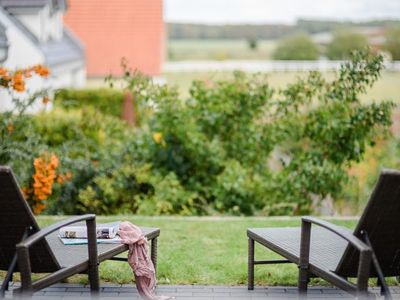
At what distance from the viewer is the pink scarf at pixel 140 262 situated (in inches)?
181

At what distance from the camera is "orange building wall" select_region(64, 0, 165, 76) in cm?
2850

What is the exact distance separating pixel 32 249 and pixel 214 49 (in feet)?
123

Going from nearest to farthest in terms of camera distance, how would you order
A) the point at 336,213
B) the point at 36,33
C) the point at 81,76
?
the point at 336,213
the point at 36,33
the point at 81,76

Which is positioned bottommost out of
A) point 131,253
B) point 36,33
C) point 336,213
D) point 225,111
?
point 336,213

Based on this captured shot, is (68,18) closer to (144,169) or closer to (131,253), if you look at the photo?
(144,169)

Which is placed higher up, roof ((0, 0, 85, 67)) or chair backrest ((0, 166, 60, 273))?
roof ((0, 0, 85, 67))

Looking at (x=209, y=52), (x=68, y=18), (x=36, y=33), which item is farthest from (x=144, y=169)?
(x=209, y=52)

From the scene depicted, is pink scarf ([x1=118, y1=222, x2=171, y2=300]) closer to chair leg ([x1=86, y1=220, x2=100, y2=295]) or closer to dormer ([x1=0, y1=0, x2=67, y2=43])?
chair leg ([x1=86, y1=220, x2=100, y2=295])

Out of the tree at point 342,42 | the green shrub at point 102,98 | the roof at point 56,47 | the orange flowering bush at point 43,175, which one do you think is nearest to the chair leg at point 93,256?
the orange flowering bush at point 43,175

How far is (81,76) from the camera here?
25047mm

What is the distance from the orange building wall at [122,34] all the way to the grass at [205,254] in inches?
848

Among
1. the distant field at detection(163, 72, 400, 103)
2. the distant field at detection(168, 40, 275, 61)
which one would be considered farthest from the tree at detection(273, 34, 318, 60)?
the distant field at detection(163, 72, 400, 103)

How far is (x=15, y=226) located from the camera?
3988 millimetres

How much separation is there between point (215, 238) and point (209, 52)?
34.7 meters
